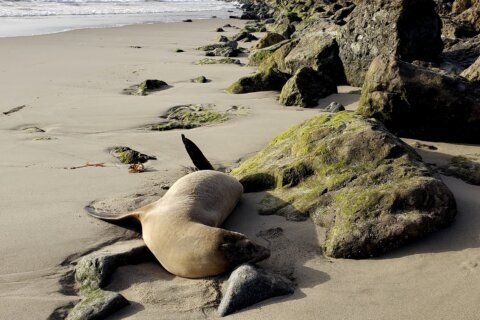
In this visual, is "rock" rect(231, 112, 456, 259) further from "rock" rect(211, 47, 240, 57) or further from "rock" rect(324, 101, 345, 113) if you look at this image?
"rock" rect(211, 47, 240, 57)

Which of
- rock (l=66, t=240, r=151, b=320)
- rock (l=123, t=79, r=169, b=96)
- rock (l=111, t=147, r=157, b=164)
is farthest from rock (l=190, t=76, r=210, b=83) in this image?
rock (l=66, t=240, r=151, b=320)

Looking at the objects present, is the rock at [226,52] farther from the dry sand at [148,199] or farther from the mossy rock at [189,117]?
the mossy rock at [189,117]

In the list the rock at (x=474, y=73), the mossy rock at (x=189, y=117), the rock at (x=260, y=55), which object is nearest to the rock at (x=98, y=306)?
the mossy rock at (x=189, y=117)

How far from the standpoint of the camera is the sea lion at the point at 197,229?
3322 millimetres

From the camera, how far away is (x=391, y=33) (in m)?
8.32

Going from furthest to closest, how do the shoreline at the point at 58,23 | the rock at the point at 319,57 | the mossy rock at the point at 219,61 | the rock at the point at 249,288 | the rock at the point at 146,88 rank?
the shoreline at the point at 58,23
the mossy rock at the point at 219,61
the rock at the point at 146,88
the rock at the point at 319,57
the rock at the point at 249,288

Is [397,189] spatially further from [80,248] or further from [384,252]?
[80,248]

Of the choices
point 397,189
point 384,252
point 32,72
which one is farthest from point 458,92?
point 32,72

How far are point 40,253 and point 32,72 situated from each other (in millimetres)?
8430

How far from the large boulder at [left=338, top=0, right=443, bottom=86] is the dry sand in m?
0.85

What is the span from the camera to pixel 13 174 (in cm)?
523

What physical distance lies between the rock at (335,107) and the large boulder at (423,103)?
1551 mm

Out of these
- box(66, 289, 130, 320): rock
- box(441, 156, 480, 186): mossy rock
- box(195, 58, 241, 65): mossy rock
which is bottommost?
box(195, 58, 241, 65): mossy rock

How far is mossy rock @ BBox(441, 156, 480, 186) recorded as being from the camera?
424 cm
